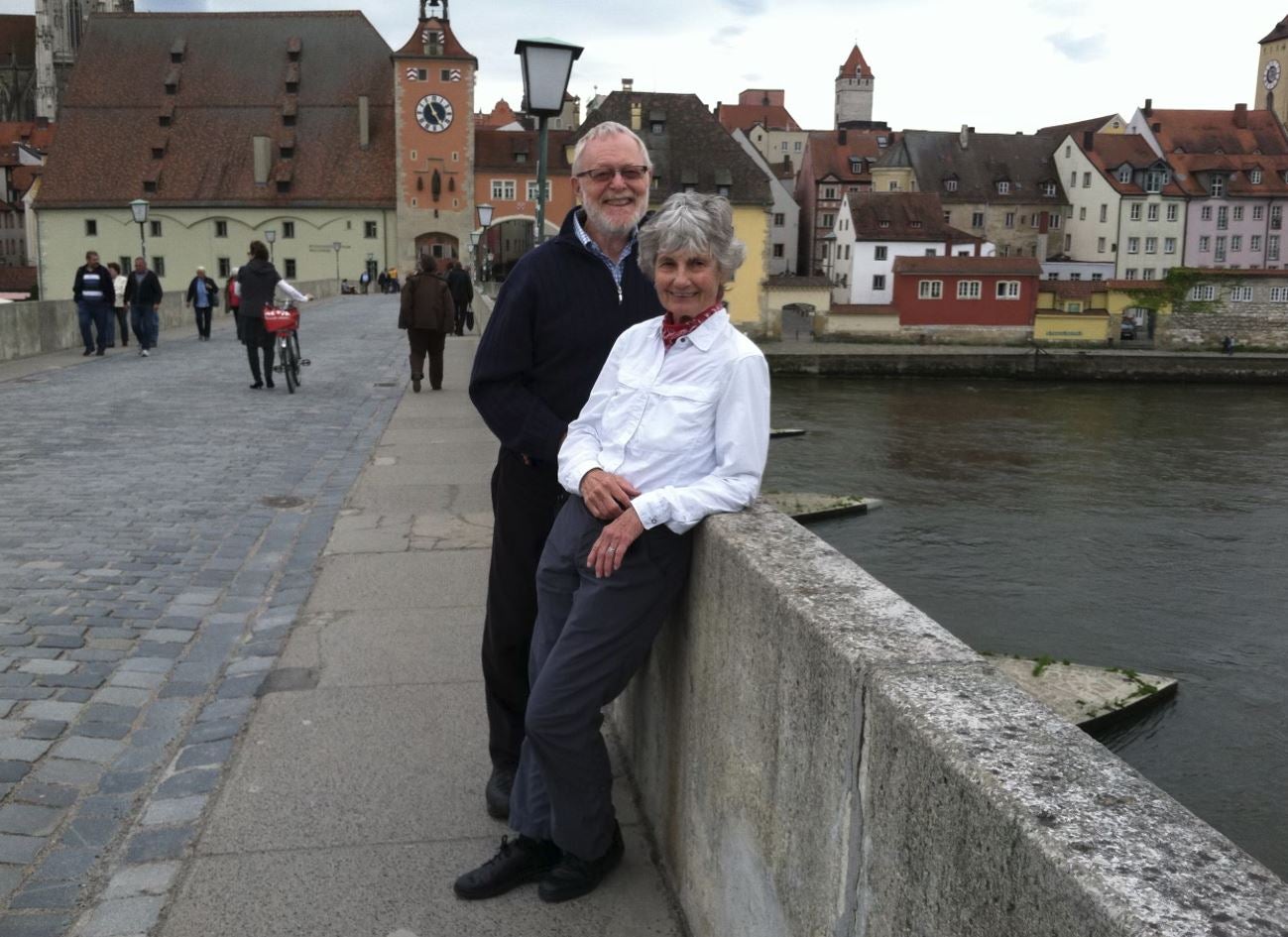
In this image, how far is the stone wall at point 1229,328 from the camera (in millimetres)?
63469

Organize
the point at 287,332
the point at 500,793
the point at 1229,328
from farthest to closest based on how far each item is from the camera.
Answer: the point at 1229,328 → the point at 287,332 → the point at 500,793

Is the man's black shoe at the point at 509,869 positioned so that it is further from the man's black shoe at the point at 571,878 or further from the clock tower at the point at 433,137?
the clock tower at the point at 433,137

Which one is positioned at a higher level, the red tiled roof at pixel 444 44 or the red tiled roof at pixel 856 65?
the red tiled roof at pixel 856 65

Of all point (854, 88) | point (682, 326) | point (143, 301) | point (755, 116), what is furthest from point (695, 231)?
point (854, 88)

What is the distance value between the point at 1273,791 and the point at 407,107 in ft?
226

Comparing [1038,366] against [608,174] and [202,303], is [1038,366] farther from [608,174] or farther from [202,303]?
[608,174]

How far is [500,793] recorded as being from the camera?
3564mm

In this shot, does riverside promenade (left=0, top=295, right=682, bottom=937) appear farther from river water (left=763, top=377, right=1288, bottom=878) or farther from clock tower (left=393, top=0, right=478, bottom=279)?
clock tower (left=393, top=0, right=478, bottom=279)

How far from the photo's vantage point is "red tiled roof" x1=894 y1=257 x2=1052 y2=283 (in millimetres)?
65438

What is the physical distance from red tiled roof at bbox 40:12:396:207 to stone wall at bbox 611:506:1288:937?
73269 millimetres

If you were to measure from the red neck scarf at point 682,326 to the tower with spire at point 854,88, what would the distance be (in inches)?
5296

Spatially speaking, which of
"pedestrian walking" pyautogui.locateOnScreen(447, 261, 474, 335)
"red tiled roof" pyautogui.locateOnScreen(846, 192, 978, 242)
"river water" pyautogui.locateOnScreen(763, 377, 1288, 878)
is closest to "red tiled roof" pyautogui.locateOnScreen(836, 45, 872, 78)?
"red tiled roof" pyautogui.locateOnScreen(846, 192, 978, 242)

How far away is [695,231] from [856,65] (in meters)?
136

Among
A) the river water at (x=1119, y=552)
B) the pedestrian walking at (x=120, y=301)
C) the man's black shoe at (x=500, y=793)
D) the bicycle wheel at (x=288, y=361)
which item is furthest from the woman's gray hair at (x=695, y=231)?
the pedestrian walking at (x=120, y=301)
